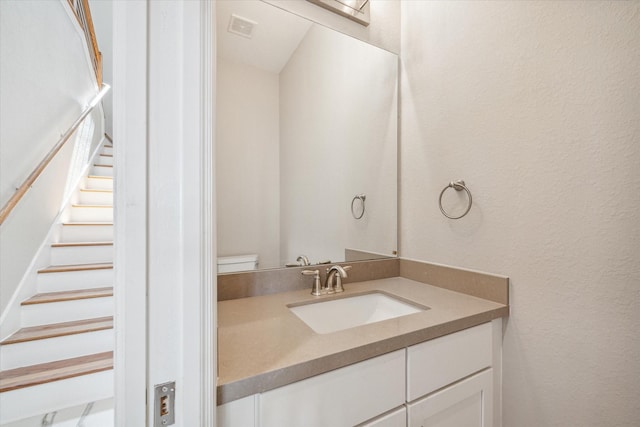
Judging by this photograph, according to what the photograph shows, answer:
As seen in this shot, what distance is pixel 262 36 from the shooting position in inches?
45.6

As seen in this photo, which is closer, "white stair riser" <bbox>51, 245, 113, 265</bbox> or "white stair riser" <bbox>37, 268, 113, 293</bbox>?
"white stair riser" <bbox>37, 268, 113, 293</bbox>

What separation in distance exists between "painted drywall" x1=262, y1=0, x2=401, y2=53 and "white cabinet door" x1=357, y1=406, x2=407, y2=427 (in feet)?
4.95

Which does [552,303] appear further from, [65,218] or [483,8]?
[65,218]

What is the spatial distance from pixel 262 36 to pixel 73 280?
7.21ft

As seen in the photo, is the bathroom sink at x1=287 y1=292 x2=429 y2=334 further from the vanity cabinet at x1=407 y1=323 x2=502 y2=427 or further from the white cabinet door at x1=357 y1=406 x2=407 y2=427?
the white cabinet door at x1=357 y1=406 x2=407 y2=427

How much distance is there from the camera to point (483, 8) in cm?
102

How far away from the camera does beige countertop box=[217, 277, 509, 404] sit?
57 centimetres

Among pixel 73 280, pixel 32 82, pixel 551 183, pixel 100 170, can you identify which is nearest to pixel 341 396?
pixel 551 183

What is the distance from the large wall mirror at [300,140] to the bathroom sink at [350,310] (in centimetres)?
23

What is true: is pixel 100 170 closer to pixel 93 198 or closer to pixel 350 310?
pixel 93 198

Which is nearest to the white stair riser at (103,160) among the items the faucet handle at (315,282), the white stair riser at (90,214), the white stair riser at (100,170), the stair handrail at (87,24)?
the white stair riser at (100,170)

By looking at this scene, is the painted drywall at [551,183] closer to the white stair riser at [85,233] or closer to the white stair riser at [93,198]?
the white stair riser at [85,233]

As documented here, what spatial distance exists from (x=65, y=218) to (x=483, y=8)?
3355 mm

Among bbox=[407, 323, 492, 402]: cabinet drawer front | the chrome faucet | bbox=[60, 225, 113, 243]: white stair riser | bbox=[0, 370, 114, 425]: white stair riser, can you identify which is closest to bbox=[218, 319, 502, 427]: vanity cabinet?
bbox=[407, 323, 492, 402]: cabinet drawer front
